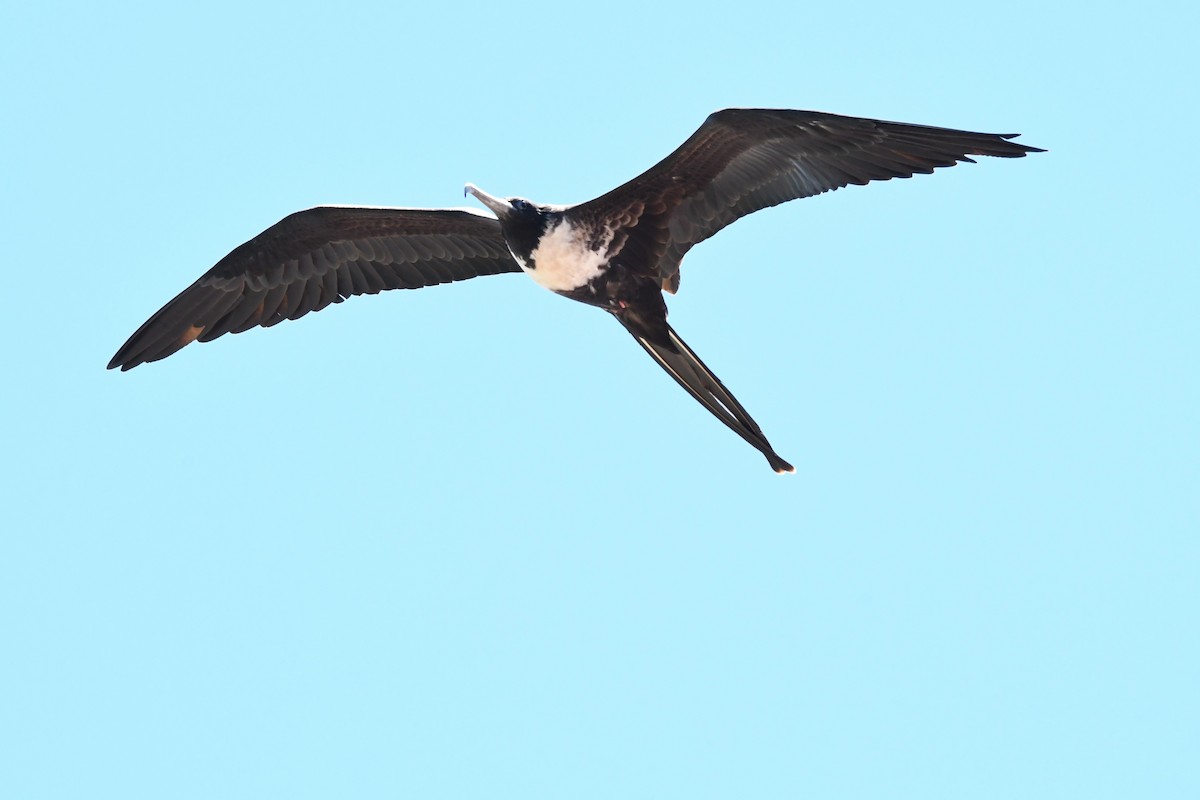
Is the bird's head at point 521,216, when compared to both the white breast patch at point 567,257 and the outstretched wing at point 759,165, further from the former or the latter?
the outstretched wing at point 759,165

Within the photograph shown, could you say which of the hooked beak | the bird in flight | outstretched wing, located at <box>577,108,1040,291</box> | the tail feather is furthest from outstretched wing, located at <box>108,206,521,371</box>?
the tail feather

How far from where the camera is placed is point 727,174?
7863 mm

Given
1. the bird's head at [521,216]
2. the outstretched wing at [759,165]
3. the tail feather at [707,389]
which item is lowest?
the tail feather at [707,389]

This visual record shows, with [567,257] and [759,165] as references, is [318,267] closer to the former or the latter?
[567,257]

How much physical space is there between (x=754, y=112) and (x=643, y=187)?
2.18 feet

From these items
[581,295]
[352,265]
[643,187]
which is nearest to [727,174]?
[643,187]

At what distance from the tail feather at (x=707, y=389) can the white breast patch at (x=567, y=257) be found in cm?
46

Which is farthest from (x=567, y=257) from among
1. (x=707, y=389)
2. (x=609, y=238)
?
(x=707, y=389)

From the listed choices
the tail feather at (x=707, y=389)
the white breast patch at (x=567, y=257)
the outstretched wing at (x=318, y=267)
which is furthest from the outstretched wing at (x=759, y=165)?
the outstretched wing at (x=318, y=267)

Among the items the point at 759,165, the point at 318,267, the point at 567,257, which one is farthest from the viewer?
the point at 318,267

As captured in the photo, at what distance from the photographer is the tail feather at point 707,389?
25.8ft

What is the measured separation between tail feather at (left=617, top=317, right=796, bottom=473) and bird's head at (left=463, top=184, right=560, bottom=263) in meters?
0.76

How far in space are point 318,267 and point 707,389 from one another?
225cm

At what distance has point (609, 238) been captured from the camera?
26.1 ft
